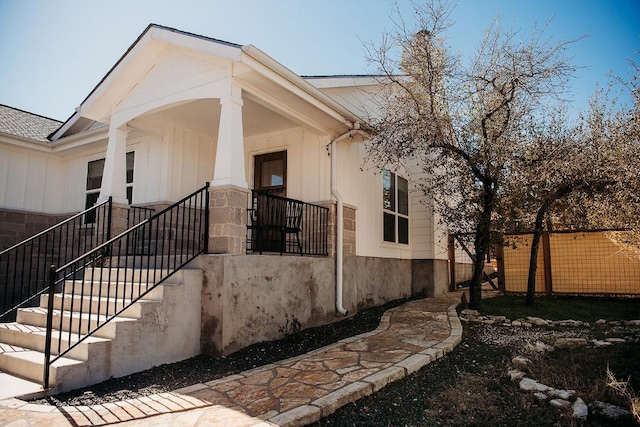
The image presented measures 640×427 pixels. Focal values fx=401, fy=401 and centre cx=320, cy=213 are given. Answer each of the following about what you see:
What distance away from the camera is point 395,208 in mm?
9641

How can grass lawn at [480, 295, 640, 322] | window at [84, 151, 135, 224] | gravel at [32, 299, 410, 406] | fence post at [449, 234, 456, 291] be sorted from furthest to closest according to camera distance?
fence post at [449, 234, 456, 291], window at [84, 151, 135, 224], grass lawn at [480, 295, 640, 322], gravel at [32, 299, 410, 406]

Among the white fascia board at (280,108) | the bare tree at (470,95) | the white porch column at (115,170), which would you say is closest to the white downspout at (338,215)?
the white fascia board at (280,108)

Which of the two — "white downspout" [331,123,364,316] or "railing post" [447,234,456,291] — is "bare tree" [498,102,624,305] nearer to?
"white downspout" [331,123,364,316]

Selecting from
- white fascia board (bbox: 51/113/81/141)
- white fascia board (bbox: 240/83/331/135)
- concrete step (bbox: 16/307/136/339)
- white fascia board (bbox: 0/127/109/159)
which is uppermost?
white fascia board (bbox: 51/113/81/141)

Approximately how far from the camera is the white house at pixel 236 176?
5.12 m

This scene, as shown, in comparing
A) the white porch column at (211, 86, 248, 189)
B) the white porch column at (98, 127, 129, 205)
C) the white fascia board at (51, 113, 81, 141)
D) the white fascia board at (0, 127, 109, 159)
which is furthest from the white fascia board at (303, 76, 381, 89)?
the white fascia board at (51, 113, 81, 141)

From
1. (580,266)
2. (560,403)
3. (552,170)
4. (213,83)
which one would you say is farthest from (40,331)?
(580,266)

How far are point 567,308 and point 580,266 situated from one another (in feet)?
5.20

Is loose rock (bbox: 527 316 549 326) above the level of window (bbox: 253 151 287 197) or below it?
below

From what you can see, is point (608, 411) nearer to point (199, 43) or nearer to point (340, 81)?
point (199, 43)

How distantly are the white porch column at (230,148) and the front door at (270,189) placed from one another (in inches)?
83.2

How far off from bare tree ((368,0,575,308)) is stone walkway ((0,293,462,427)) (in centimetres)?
307

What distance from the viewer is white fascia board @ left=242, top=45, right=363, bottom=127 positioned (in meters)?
5.03

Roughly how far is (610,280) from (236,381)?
8113 millimetres
